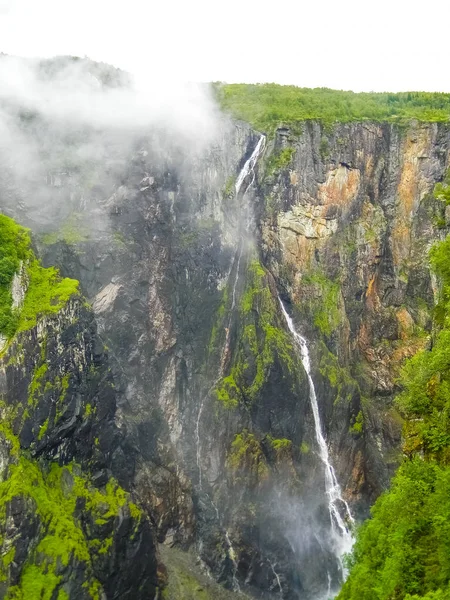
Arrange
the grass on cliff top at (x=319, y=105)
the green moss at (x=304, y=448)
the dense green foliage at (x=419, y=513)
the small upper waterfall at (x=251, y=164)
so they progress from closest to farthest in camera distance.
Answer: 1. the dense green foliage at (x=419, y=513)
2. the green moss at (x=304, y=448)
3. the small upper waterfall at (x=251, y=164)
4. the grass on cliff top at (x=319, y=105)

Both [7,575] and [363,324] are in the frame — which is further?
[363,324]

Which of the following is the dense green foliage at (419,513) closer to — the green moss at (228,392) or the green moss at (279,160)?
the green moss at (228,392)

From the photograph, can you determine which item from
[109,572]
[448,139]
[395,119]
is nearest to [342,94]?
[395,119]

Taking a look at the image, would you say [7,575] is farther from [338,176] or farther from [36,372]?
[338,176]

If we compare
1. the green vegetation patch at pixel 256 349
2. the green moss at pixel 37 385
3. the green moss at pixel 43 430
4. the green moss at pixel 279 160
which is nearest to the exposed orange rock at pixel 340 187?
the green moss at pixel 279 160

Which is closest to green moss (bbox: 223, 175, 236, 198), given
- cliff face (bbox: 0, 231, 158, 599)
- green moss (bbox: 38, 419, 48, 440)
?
cliff face (bbox: 0, 231, 158, 599)

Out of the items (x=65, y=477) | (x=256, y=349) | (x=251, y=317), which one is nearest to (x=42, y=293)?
(x=65, y=477)
